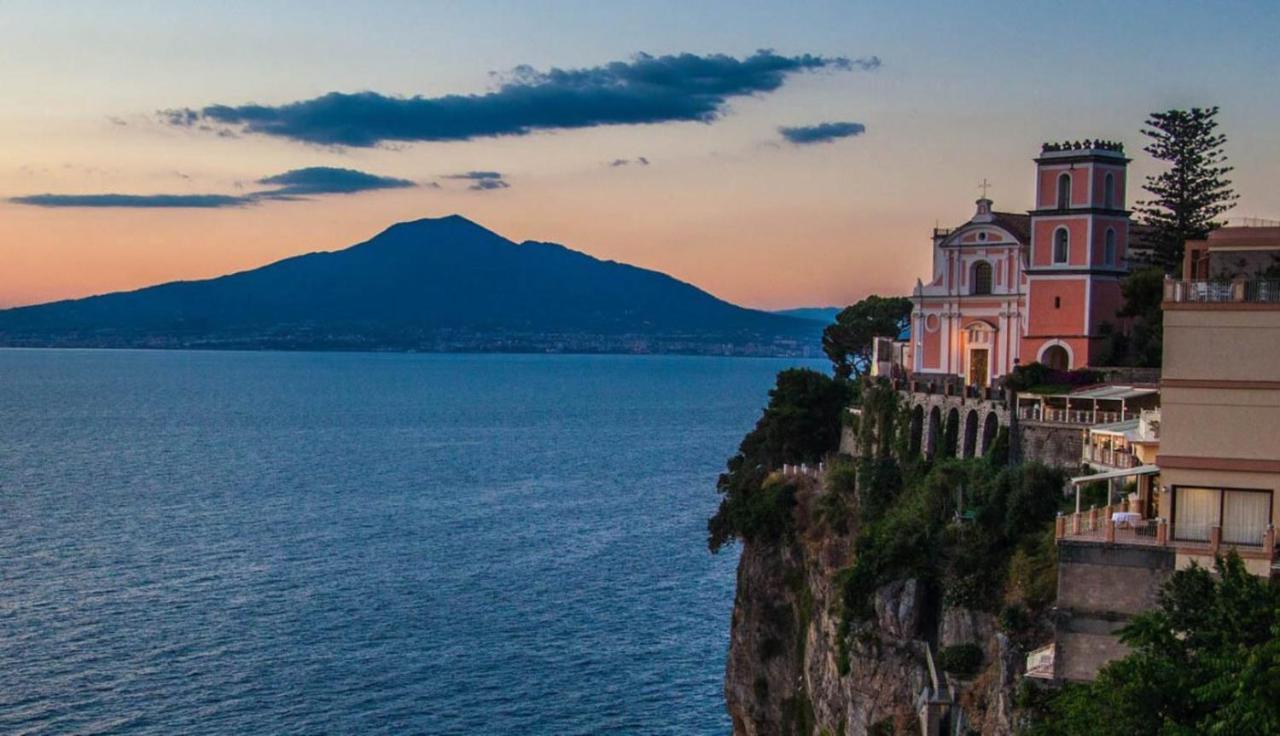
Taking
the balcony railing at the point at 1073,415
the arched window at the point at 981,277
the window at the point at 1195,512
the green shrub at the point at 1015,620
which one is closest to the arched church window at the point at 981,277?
the arched window at the point at 981,277

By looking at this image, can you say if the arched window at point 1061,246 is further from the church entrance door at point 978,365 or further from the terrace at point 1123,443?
the terrace at point 1123,443

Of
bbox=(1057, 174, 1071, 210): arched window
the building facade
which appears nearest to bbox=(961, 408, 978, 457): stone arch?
bbox=(1057, 174, 1071, 210): arched window

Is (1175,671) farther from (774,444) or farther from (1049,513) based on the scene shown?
(774,444)

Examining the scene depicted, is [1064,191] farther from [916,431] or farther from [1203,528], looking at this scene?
[1203,528]

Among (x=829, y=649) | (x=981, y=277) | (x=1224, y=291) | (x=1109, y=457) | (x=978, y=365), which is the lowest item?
(x=829, y=649)

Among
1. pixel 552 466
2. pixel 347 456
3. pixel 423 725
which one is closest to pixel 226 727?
pixel 423 725

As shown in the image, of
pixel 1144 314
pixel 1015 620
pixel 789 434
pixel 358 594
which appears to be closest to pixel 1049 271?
pixel 1144 314
